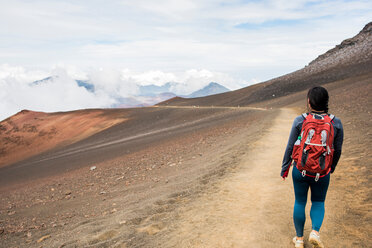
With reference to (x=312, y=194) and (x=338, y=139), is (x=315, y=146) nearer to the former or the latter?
(x=338, y=139)

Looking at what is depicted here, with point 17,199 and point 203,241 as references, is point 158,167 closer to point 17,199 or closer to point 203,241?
point 17,199

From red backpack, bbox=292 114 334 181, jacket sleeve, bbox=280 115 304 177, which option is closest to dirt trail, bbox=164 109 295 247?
jacket sleeve, bbox=280 115 304 177

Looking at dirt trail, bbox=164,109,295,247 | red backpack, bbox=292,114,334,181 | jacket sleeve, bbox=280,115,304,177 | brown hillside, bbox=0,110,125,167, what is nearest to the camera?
red backpack, bbox=292,114,334,181

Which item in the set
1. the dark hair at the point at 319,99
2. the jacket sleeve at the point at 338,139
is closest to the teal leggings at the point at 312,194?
the jacket sleeve at the point at 338,139

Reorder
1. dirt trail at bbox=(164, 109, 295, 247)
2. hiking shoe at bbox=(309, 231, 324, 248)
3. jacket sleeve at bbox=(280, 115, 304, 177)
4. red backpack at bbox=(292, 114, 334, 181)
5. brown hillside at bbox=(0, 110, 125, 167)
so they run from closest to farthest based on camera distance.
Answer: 1. red backpack at bbox=(292, 114, 334, 181)
2. jacket sleeve at bbox=(280, 115, 304, 177)
3. hiking shoe at bbox=(309, 231, 324, 248)
4. dirt trail at bbox=(164, 109, 295, 247)
5. brown hillside at bbox=(0, 110, 125, 167)

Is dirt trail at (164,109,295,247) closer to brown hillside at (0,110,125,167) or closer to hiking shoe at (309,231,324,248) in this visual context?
hiking shoe at (309,231,324,248)

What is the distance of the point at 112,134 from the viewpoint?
40.4 meters

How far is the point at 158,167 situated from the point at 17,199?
8.19 m

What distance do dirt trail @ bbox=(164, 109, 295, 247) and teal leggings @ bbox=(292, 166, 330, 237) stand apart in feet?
2.19

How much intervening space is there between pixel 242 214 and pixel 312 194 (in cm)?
Result: 207

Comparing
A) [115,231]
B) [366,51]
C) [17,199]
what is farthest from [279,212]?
[366,51]

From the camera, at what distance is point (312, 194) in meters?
3.62

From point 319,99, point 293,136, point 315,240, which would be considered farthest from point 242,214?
point 319,99

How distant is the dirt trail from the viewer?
4.46 meters
